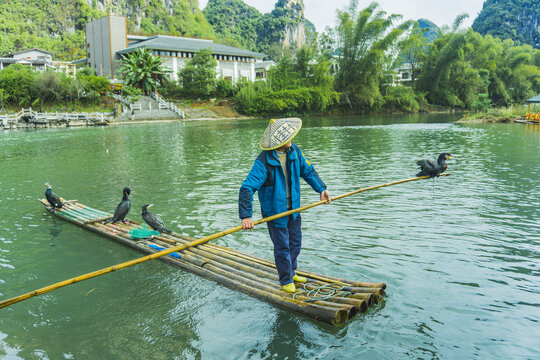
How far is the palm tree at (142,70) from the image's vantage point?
53.0 meters

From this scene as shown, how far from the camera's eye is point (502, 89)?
215 ft

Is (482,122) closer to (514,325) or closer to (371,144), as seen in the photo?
(371,144)

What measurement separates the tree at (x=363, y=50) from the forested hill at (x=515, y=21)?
277 feet

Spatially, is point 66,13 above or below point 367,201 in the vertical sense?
above

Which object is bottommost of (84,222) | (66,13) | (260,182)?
(84,222)

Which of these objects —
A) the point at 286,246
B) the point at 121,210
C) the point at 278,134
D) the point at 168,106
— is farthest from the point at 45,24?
the point at 286,246

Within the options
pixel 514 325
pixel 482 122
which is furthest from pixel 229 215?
pixel 482 122

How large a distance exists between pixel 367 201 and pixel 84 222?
7.30 m

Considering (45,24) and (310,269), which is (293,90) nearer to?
(310,269)

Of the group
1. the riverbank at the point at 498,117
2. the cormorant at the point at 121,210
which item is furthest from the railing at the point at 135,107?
the cormorant at the point at 121,210

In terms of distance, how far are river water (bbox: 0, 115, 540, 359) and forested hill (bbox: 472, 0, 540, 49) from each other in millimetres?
136209

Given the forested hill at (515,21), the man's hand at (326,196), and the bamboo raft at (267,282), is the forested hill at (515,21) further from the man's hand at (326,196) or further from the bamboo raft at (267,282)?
the bamboo raft at (267,282)

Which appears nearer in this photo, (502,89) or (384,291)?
(384,291)

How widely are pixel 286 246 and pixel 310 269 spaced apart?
1689 mm
